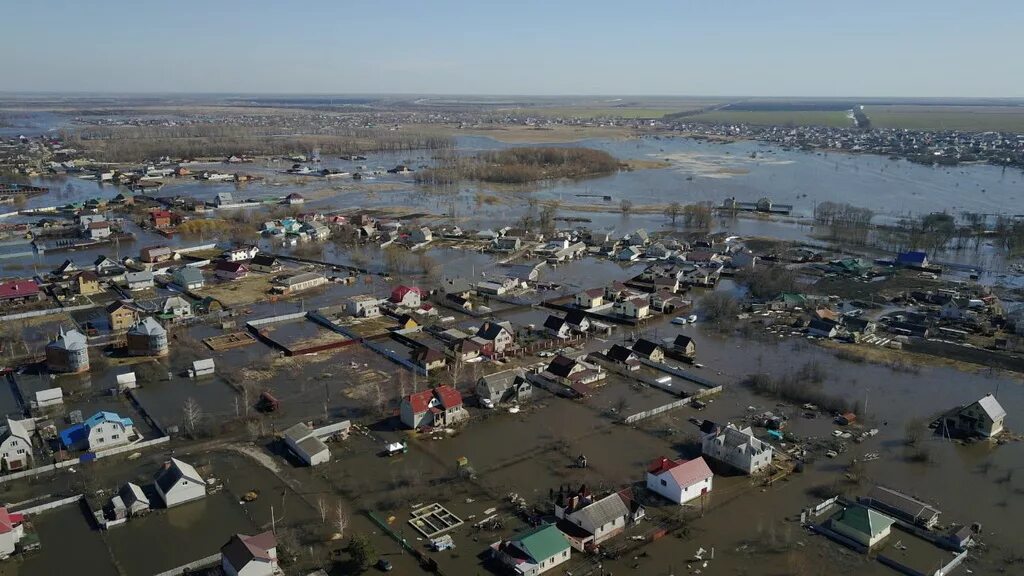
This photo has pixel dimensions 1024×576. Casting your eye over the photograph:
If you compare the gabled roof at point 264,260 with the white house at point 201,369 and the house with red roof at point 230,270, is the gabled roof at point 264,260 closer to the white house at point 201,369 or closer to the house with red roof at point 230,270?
the house with red roof at point 230,270

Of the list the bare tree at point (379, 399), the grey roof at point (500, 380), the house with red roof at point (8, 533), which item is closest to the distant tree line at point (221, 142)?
the bare tree at point (379, 399)

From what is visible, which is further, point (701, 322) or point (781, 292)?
point (781, 292)

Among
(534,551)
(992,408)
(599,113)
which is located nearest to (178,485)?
(534,551)

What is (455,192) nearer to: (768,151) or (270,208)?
(270,208)

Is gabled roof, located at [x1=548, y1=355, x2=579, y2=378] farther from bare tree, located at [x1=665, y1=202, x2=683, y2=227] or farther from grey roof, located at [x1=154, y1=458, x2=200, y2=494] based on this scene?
bare tree, located at [x1=665, y1=202, x2=683, y2=227]

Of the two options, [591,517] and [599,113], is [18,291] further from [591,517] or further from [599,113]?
[599,113]

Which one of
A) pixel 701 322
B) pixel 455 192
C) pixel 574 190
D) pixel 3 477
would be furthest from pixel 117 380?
pixel 574 190
